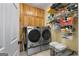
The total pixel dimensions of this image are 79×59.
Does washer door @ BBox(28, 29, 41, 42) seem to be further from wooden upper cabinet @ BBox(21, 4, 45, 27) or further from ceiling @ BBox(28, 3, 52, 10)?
ceiling @ BBox(28, 3, 52, 10)

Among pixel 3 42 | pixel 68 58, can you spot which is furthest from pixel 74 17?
pixel 3 42

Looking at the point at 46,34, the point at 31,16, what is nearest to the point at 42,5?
the point at 31,16

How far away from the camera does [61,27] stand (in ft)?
4.01

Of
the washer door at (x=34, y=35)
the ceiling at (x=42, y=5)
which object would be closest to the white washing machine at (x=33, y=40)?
the washer door at (x=34, y=35)

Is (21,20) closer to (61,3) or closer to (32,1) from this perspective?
(32,1)

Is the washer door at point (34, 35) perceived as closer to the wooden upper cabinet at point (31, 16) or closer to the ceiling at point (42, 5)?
the wooden upper cabinet at point (31, 16)

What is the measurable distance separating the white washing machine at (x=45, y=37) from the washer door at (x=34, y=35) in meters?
0.05

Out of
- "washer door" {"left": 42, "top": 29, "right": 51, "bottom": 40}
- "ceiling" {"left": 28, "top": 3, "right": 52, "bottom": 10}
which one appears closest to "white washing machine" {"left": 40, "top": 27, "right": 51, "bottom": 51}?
"washer door" {"left": 42, "top": 29, "right": 51, "bottom": 40}

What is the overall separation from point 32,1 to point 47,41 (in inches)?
18.9

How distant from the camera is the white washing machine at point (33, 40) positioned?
1.18 metres

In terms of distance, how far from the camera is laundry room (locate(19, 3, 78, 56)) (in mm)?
1148

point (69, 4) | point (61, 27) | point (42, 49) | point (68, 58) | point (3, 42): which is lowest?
point (68, 58)

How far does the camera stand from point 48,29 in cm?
120

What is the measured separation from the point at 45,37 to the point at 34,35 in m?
0.13
